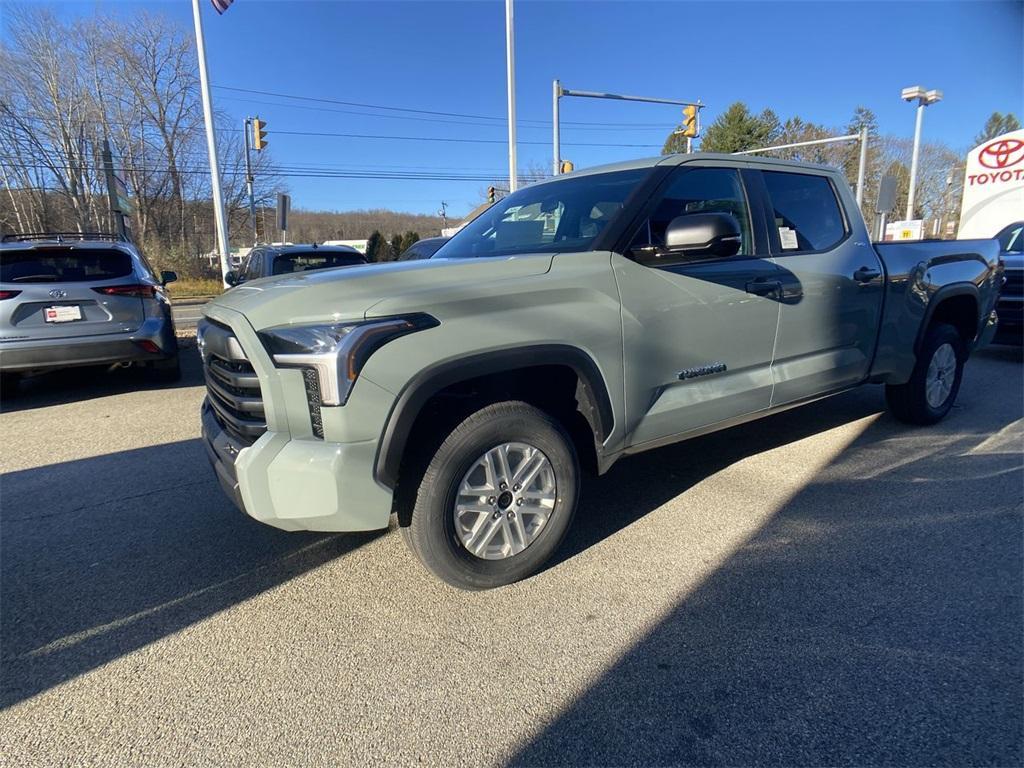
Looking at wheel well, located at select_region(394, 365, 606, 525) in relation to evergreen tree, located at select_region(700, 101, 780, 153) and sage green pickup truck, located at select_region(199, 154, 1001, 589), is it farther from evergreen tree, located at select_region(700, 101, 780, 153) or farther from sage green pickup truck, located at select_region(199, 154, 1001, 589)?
evergreen tree, located at select_region(700, 101, 780, 153)

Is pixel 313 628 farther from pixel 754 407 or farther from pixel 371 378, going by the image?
pixel 754 407

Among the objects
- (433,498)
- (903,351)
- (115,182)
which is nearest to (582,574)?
(433,498)

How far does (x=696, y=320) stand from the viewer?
313 cm

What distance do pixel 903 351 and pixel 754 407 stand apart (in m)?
1.79

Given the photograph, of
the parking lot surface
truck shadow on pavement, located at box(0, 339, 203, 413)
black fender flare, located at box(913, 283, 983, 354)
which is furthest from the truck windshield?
truck shadow on pavement, located at box(0, 339, 203, 413)

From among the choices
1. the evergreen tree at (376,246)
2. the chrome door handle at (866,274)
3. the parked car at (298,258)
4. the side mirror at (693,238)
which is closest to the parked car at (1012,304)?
the chrome door handle at (866,274)

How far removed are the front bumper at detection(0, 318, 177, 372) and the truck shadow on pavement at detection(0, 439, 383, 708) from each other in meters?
1.88

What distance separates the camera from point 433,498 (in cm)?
247

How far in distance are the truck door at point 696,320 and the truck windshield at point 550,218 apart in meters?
0.23

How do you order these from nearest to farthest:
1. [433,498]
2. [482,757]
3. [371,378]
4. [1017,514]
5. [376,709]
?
[482,757], [376,709], [371,378], [433,498], [1017,514]

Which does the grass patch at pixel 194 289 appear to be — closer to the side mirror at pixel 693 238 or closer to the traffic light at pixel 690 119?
the traffic light at pixel 690 119

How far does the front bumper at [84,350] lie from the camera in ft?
18.5

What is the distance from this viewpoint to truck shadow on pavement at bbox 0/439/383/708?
8.05 ft

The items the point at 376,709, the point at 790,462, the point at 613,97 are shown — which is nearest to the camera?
the point at 376,709
